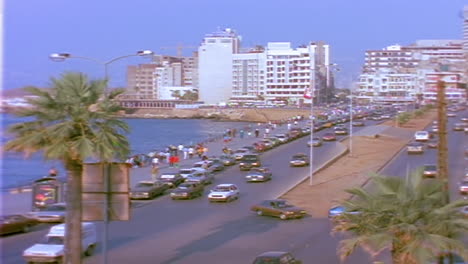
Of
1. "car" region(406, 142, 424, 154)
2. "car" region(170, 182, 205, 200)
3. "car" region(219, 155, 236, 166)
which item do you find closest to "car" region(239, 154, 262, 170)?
"car" region(219, 155, 236, 166)

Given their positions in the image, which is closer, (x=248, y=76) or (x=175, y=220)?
(x=175, y=220)

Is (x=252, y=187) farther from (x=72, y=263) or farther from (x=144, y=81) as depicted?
(x=144, y=81)

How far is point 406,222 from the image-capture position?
32.4ft

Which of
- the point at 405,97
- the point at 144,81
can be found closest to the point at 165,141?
the point at 405,97

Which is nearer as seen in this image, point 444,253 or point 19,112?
point 444,253

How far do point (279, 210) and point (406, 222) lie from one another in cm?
1259

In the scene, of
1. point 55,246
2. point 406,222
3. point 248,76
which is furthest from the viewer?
point 248,76

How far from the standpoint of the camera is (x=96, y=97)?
11609 millimetres

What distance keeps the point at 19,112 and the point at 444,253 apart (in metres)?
6.83

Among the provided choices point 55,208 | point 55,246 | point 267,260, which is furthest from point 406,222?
point 55,208

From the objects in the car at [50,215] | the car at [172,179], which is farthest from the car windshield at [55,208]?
the car at [172,179]

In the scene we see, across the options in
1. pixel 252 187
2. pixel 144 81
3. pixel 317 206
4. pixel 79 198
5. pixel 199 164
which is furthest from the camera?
pixel 144 81

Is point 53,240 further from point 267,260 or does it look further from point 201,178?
point 201,178

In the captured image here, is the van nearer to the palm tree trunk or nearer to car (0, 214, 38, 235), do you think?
the palm tree trunk
